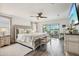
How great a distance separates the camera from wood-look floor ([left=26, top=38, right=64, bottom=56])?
2.32m

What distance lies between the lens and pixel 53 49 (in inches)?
100

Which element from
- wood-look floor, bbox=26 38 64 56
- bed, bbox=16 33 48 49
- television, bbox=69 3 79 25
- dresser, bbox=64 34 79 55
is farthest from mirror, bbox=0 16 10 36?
television, bbox=69 3 79 25

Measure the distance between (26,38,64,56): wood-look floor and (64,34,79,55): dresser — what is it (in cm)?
11

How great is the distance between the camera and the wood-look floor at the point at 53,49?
232 centimetres

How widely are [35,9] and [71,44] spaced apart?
1301 mm

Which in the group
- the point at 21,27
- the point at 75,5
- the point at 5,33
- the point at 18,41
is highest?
the point at 75,5

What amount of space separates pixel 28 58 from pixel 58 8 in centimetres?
148

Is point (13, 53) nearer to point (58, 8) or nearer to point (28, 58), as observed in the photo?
point (28, 58)

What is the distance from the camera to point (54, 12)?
7.91 feet

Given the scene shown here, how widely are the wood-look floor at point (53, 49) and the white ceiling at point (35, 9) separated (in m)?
0.70

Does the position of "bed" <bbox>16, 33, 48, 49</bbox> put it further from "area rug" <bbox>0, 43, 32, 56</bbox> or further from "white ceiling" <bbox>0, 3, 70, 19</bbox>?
"white ceiling" <bbox>0, 3, 70, 19</bbox>

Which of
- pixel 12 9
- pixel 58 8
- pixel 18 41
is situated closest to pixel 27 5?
pixel 12 9

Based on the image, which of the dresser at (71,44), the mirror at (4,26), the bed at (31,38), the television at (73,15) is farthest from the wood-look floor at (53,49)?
the mirror at (4,26)

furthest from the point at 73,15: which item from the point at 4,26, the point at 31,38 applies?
the point at 4,26
